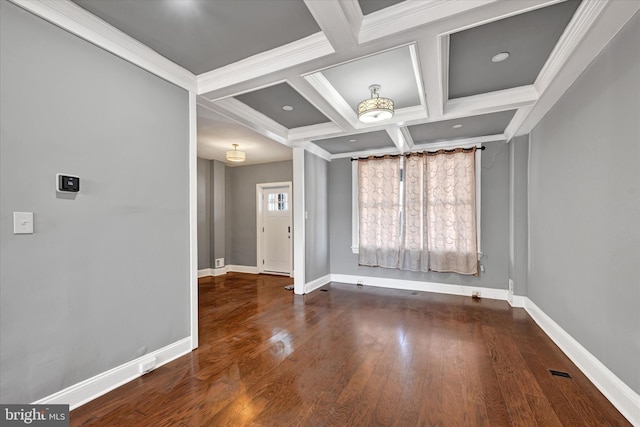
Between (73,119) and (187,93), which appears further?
(187,93)

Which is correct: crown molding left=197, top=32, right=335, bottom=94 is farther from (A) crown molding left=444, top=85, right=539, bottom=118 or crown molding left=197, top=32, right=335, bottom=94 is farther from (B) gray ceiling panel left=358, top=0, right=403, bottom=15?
(A) crown molding left=444, top=85, right=539, bottom=118

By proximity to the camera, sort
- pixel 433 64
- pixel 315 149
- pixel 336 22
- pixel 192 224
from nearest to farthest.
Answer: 1. pixel 336 22
2. pixel 433 64
3. pixel 192 224
4. pixel 315 149

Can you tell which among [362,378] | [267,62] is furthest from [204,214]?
[362,378]

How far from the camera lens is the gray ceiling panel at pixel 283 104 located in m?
2.85

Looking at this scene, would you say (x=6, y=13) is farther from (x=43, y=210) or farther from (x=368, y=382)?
(x=368, y=382)

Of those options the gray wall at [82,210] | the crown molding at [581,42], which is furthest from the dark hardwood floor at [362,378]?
the crown molding at [581,42]

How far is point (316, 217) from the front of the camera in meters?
4.96

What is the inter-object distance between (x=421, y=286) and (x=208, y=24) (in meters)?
4.63

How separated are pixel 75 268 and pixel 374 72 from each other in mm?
2873

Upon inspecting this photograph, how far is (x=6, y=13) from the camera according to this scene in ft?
4.97

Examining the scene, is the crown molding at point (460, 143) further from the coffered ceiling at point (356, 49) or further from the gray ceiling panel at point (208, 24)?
the gray ceiling panel at point (208, 24)

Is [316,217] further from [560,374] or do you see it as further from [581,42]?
[581,42]

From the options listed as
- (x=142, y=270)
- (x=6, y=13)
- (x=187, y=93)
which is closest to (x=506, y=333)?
(x=142, y=270)

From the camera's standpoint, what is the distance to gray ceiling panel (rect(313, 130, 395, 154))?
13.7 feet
